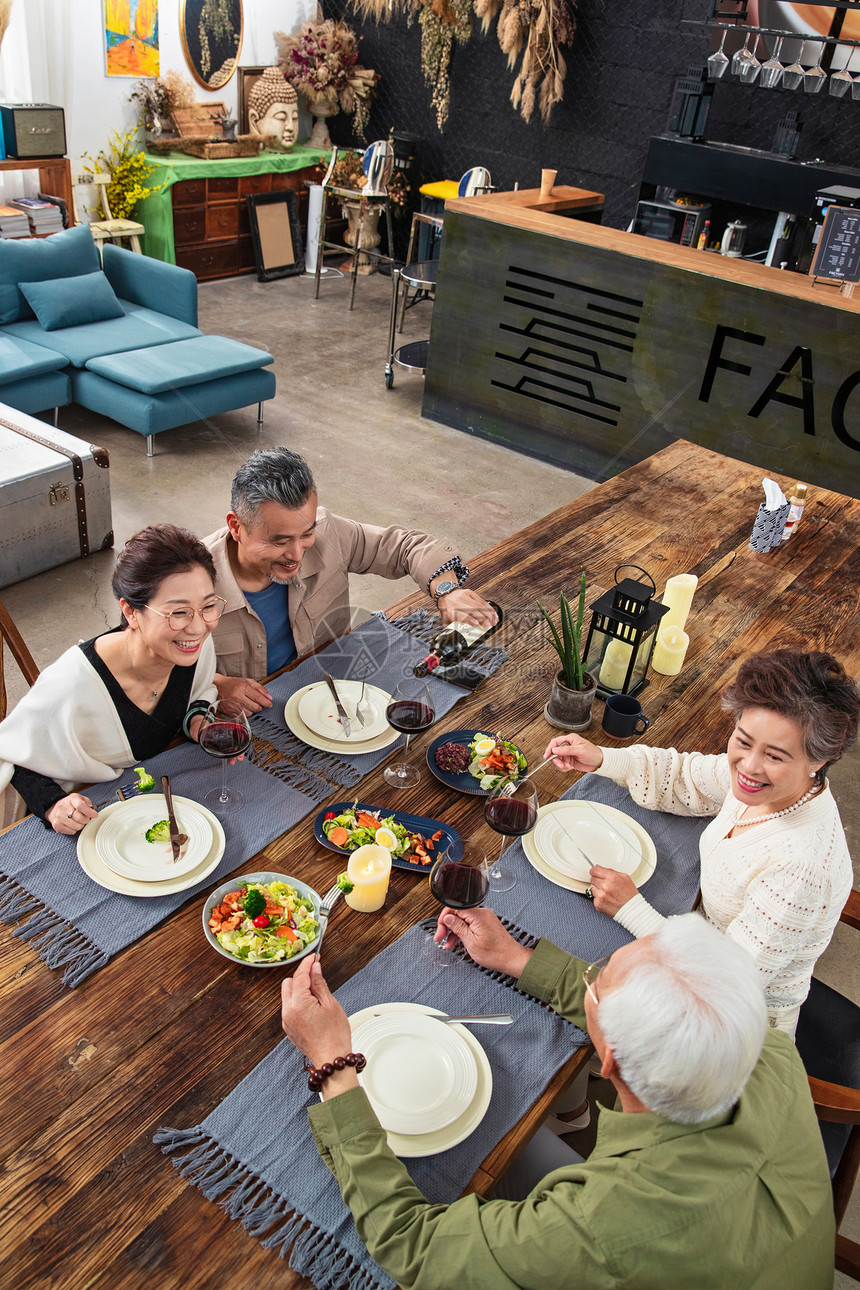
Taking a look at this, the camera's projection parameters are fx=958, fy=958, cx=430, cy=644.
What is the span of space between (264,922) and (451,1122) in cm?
44

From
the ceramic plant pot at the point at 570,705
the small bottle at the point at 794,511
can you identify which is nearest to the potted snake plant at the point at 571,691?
the ceramic plant pot at the point at 570,705

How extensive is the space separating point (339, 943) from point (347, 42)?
8.87 metres

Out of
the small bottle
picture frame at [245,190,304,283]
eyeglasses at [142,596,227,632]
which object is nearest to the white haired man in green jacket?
eyeglasses at [142,596,227,632]

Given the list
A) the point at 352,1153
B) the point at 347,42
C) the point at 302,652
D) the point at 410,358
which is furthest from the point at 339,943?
the point at 347,42

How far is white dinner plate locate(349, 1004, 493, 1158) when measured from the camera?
1329mm

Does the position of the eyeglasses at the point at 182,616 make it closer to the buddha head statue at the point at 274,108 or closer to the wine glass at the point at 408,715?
the wine glass at the point at 408,715

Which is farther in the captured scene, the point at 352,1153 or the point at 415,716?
the point at 415,716

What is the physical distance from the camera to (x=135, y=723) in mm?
1953

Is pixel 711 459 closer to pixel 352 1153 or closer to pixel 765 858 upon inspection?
pixel 765 858

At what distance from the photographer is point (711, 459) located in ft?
12.4

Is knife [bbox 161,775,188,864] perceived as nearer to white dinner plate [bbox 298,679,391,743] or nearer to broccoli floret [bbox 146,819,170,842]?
broccoli floret [bbox 146,819,170,842]

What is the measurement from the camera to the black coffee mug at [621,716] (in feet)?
7.11

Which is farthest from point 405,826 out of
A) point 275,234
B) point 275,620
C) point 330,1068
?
point 275,234

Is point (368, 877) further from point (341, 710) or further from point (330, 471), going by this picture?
point (330, 471)
